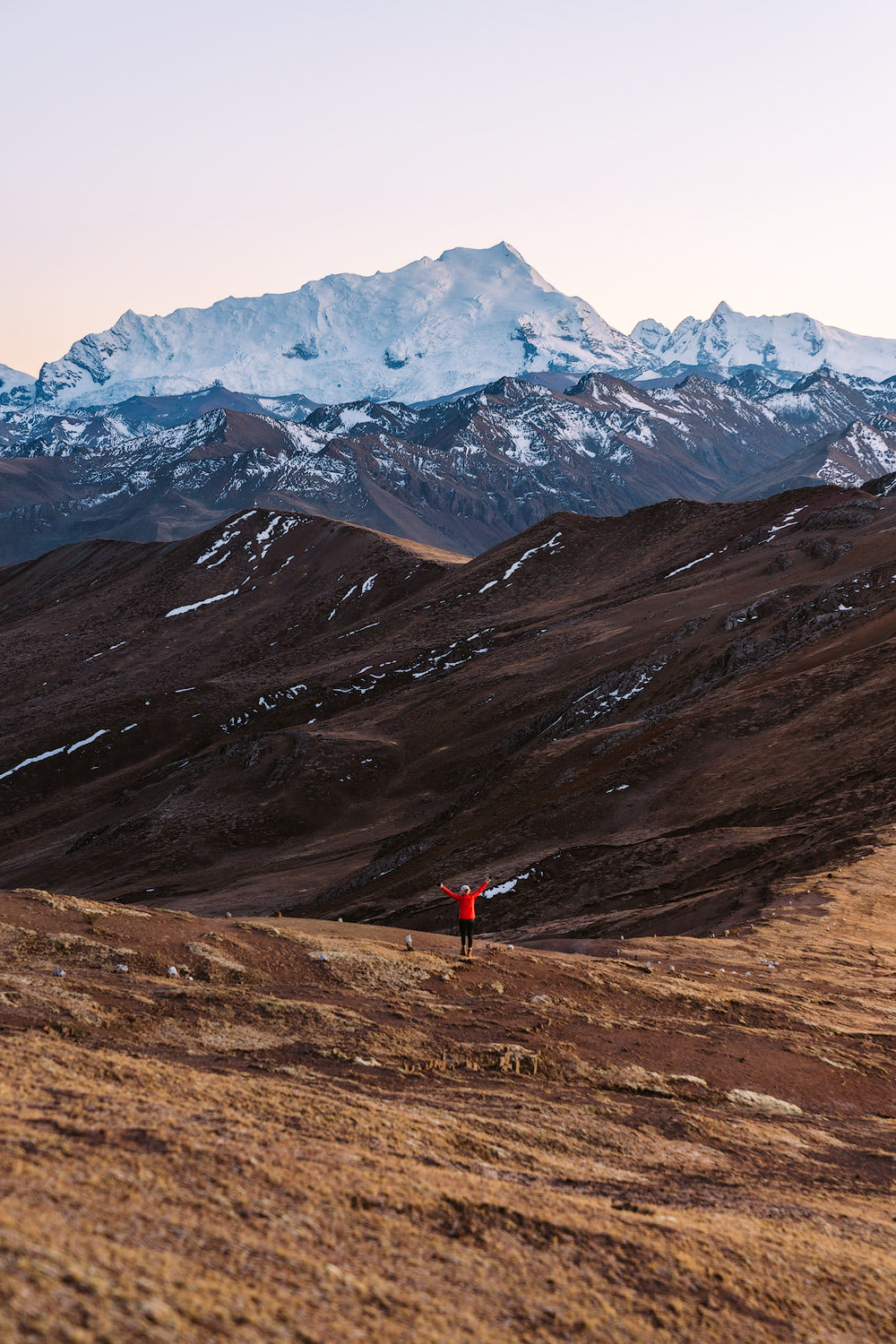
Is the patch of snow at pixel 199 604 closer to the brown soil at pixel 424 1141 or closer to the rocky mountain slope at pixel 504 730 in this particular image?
the rocky mountain slope at pixel 504 730

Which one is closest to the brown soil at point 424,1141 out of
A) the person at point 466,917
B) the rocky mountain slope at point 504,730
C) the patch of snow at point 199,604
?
the person at point 466,917

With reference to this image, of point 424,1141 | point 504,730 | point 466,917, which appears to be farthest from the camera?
point 504,730

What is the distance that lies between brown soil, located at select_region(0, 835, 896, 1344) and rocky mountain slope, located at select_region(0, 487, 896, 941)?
1327cm

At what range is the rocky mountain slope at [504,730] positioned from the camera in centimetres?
4172

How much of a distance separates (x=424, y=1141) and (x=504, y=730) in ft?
202

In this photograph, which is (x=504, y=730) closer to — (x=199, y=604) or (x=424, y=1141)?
(x=424, y=1141)

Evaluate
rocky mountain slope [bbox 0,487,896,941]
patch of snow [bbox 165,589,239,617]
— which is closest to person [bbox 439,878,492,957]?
rocky mountain slope [bbox 0,487,896,941]

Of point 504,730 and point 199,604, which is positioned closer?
point 504,730

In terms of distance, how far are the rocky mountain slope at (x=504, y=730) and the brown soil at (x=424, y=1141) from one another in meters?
13.3

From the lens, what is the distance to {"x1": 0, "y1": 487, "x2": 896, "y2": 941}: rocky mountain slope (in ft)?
137

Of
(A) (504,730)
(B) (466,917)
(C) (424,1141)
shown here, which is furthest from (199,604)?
(C) (424,1141)

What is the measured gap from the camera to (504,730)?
241 ft

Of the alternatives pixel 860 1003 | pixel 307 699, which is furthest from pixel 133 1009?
pixel 307 699

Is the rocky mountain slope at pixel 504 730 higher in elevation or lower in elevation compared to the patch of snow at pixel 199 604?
lower
